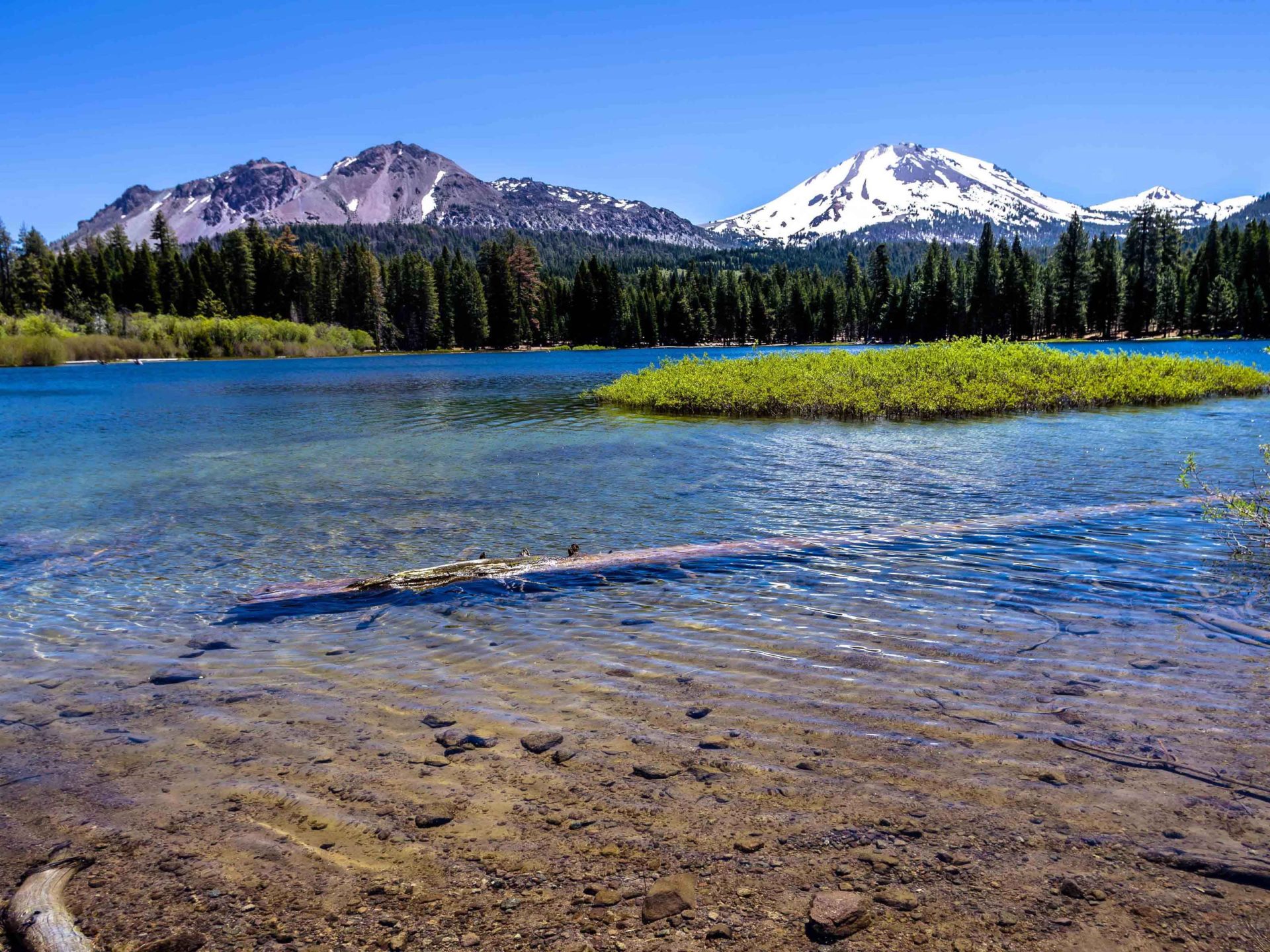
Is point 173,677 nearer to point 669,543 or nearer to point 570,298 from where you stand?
point 669,543

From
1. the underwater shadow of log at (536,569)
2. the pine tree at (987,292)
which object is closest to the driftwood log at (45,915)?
the underwater shadow of log at (536,569)

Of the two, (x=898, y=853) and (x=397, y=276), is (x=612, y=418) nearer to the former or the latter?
(x=898, y=853)

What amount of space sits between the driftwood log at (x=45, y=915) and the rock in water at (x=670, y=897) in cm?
253

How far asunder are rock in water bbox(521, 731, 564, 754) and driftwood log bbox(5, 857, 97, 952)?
2521 mm

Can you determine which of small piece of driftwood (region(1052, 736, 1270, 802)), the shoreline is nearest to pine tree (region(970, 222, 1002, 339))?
the shoreline

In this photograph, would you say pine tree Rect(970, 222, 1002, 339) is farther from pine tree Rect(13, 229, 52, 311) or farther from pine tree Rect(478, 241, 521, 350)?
pine tree Rect(13, 229, 52, 311)

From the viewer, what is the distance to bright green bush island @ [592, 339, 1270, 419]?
29.2 meters

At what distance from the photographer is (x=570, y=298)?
151 metres

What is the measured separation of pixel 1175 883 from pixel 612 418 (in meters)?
28.7

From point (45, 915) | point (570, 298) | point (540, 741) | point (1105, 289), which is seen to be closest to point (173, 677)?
point (45, 915)

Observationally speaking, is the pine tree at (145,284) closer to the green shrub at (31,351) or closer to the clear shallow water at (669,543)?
the green shrub at (31,351)

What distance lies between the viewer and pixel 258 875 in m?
4.01

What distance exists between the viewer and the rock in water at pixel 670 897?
3617 millimetres

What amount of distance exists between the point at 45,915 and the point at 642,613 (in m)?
5.50
